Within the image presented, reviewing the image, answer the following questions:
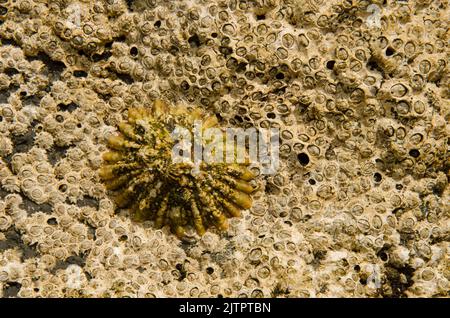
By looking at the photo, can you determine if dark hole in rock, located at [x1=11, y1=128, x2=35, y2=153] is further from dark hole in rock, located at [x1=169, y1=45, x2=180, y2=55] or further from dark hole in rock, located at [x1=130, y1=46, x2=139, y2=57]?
dark hole in rock, located at [x1=169, y1=45, x2=180, y2=55]

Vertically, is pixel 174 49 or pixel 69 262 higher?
pixel 174 49

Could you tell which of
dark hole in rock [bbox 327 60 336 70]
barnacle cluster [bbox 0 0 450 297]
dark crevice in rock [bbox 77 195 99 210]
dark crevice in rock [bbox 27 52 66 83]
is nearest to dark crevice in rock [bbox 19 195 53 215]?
barnacle cluster [bbox 0 0 450 297]

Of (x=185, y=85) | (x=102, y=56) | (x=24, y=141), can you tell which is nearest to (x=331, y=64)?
(x=185, y=85)

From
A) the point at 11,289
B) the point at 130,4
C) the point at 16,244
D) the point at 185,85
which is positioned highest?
the point at 130,4

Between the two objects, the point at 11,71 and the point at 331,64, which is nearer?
the point at 331,64

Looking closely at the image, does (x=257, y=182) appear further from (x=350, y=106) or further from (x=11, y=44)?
(x=11, y=44)

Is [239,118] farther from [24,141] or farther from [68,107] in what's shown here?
[24,141]

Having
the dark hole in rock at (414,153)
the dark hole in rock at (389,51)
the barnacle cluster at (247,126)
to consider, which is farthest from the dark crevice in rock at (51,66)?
the dark hole in rock at (414,153)
